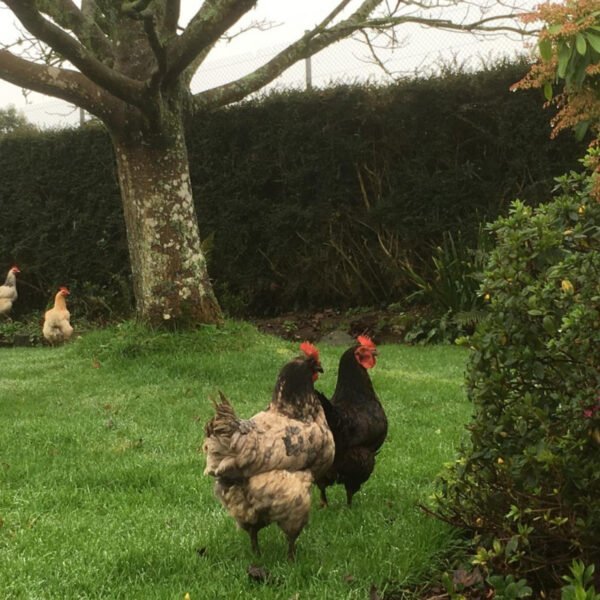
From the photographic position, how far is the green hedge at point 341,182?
9578 mm

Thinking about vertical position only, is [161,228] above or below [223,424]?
above

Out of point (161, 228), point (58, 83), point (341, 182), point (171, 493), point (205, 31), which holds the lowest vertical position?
point (171, 493)

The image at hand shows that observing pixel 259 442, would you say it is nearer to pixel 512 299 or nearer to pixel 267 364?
pixel 512 299

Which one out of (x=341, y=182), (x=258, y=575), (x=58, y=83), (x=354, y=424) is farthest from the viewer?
(x=341, y=182)

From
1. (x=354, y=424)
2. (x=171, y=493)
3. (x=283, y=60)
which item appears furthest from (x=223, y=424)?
(x=283, y=60)

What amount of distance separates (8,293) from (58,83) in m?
6.06

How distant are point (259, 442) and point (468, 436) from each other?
86 centimetres

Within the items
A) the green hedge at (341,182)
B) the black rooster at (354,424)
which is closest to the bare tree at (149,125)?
the green hedge at (341,182)

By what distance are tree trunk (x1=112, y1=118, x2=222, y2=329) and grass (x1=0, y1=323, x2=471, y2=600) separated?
2.13 feet

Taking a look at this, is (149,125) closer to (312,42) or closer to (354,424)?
(312,42)

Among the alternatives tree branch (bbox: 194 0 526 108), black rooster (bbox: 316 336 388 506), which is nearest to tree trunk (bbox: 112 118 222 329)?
tree branch (bbox: 194 0 526 108)

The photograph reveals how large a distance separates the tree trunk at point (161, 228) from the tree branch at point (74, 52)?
0.66 meters

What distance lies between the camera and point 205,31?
6.89 meters

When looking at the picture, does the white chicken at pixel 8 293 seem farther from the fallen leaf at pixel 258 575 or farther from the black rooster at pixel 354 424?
the fallen leaf at pixel 258 575
